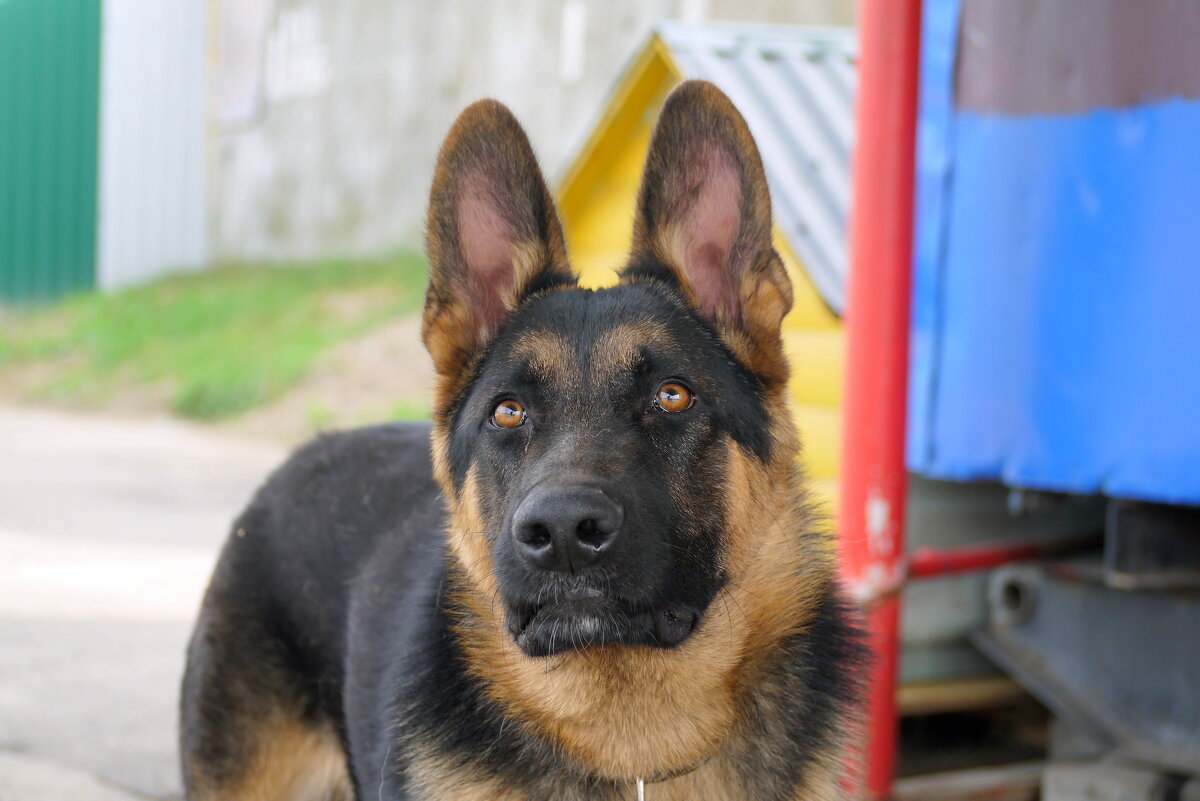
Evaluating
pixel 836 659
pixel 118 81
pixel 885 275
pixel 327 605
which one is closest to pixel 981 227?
pixel 885 275

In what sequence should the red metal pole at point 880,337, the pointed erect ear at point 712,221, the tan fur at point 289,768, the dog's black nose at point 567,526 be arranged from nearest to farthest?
1. the dog's black nose at point 567,526
2. the pointed erect ear at point 712,221
3. the tan fur at point 289,768
4. the red metal pole at point 880,337

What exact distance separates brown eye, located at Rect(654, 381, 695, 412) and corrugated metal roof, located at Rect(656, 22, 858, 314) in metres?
3.26

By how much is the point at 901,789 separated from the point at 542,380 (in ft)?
9.18

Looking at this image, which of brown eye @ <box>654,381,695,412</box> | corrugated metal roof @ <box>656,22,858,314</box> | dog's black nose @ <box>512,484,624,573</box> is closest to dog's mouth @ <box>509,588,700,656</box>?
dog's black nose @ <box>512,484,624,573</box>

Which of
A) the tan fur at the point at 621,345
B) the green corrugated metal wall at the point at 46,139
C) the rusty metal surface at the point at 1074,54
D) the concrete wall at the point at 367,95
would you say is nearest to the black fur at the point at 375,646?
the tan fur at the point at 621,345

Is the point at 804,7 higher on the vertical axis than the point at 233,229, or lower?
higher

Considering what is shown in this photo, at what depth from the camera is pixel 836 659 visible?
3.13 m

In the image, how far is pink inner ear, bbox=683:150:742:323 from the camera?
124 inches

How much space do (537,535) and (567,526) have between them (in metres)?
0.08

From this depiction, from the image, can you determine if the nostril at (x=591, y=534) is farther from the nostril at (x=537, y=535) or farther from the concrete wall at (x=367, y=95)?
the concrete wall at (x=367, y=95)

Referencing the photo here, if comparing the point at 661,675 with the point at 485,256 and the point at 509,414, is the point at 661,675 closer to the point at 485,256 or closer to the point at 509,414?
the point at 509,414

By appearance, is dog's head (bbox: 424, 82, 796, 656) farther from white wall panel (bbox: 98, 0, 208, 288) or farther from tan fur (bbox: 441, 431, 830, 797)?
white wall panel (bbox: 98, 0, 208, 288)

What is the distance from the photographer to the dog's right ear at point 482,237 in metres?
3.15

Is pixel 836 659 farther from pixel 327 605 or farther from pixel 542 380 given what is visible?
pixel 327 605
